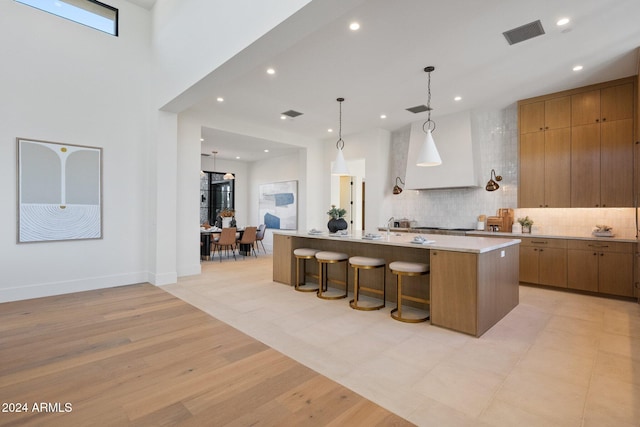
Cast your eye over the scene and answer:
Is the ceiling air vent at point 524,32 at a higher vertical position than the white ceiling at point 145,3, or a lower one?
lower

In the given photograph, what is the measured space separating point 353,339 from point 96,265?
4184 mm

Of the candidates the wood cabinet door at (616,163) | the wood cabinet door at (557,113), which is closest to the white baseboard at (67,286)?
the wood cabinet door at (557,113)

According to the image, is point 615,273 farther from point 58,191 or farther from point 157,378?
point 58,191

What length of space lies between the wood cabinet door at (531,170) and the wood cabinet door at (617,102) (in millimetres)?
781

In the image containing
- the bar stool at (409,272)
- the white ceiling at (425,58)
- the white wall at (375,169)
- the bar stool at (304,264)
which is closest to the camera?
the white ceiling at (425,58)

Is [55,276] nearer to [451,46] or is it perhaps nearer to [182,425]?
[182,425]

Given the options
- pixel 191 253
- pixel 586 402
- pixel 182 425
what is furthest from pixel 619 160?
pixel 191 253

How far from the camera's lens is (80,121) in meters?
4.66

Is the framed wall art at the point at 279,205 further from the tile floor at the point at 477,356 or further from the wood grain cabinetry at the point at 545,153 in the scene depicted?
the wood grain cabinetry at the point at 545,153

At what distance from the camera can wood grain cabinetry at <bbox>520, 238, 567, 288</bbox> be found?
15.6 feet

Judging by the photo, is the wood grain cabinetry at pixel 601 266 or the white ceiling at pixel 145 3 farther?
the white ceiling at pixel 145 3

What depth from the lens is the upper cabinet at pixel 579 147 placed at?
4.47 meters

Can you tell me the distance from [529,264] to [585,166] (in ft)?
5.46

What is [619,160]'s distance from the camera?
4.50 m
